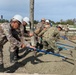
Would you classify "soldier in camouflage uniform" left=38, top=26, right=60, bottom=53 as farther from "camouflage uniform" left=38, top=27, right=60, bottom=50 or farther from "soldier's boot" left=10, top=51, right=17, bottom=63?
"soldier's boot" left=10, top=51, right=17, bottom=63

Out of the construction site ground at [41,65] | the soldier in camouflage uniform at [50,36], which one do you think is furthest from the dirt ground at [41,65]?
the soldier in camouflage uniform at [50,36]

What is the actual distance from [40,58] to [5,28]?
361 centimetres

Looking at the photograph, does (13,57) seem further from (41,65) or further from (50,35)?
(50,35)

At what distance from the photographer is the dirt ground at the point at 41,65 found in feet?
28.8

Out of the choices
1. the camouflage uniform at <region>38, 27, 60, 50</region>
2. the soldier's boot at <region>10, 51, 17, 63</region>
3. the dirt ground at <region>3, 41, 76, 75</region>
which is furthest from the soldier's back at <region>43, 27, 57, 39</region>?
the soldier's boot at <region>10, 51, 17, 63</region>

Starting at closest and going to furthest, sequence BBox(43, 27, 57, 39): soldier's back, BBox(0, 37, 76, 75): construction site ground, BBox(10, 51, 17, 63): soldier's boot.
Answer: BBox(0, 37, 76, 75): construction site ground → BBox(10, 51, 17, 63): soldier's boot → BBox(43, 27, 57, 39): soldier's back

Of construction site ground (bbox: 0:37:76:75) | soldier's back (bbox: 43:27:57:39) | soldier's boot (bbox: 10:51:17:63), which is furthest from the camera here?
soldier's back (bbox: 43:27:57:39)

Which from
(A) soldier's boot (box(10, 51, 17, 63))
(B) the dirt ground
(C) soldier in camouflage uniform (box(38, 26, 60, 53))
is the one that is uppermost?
(C) soldier in camouflage uniform (box(38, 26, 60, 53))

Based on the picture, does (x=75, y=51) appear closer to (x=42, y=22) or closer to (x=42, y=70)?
(x=42, y=22)

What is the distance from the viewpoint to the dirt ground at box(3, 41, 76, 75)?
879 cm

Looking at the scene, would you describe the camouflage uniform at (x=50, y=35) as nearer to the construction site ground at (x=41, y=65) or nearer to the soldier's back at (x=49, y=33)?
the soldier's back at (x=49, y=33)

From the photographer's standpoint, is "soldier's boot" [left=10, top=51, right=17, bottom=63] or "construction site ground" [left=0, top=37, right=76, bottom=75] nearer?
"construction site ground" [left=0, top=37, right=76, bottom=75]

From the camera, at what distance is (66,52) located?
1253 centimetres

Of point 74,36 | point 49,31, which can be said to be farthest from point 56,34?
point 74,36
